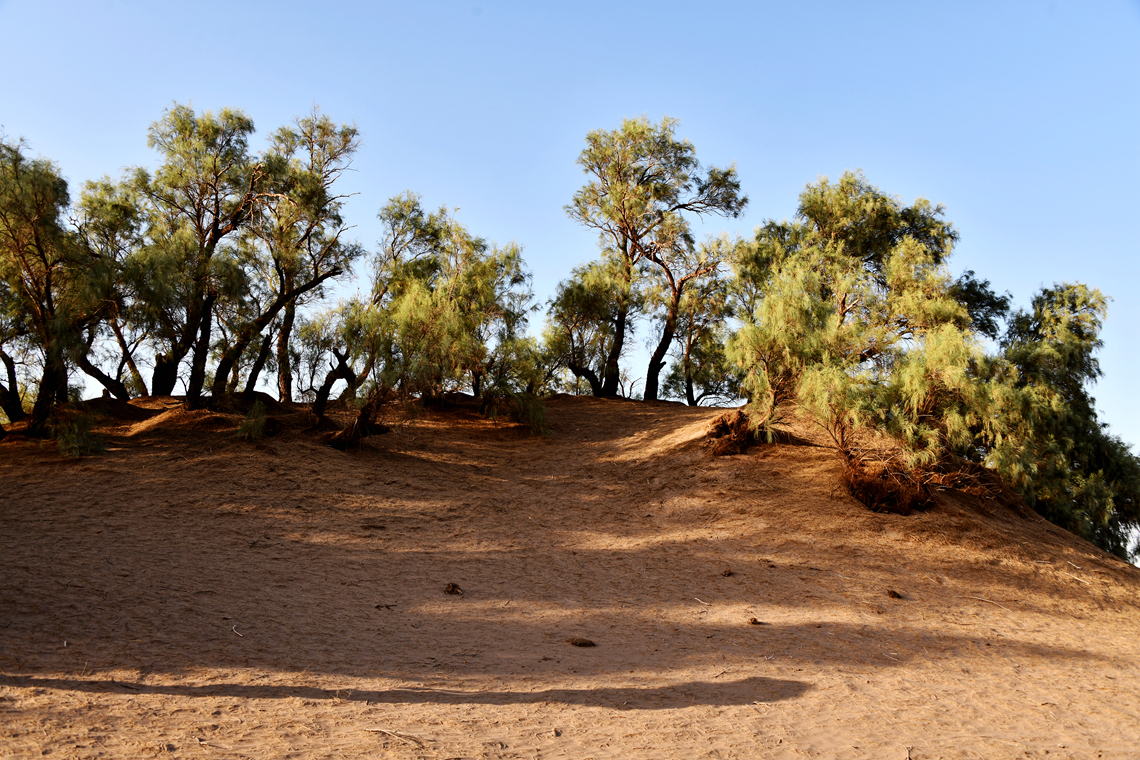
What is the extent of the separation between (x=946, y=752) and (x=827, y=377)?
8.35 m

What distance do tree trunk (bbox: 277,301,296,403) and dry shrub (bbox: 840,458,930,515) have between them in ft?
42.4

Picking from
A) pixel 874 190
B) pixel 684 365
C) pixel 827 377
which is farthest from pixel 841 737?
pixel 874 190

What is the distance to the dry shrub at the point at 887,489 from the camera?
1354cm

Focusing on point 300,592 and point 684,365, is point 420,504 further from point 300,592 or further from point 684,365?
point 684,365

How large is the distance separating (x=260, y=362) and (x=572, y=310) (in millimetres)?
9118

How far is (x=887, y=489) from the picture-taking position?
13.6m

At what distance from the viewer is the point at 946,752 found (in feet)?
18.7

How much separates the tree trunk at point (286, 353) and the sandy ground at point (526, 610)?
A: 97.8 inches

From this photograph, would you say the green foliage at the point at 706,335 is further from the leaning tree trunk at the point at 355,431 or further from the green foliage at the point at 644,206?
the leaning tree trunk at the point at 355,431

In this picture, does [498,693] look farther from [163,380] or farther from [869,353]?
[163,380]

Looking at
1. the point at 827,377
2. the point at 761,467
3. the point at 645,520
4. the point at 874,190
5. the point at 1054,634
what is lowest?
the point at 1054,634

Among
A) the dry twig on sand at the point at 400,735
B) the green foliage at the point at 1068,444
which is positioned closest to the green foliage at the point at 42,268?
the dry twig on sand at the point at 400,735

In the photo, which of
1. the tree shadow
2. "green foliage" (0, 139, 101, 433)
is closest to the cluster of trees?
"green foliage" (0, 139, 101, 433)

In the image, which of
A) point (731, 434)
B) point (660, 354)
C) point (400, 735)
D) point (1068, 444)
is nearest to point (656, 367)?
point (660, 354)
